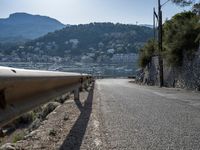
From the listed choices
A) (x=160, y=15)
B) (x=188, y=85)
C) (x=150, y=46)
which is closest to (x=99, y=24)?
(x=150, y=46)

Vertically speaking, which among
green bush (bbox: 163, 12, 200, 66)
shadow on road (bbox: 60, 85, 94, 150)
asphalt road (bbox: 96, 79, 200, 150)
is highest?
green bush (bbox: 163, 12, 200, 66)

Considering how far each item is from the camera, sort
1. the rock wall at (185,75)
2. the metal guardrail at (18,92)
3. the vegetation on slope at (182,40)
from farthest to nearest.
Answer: the vegetation on slope at (182,40) < the rock wall at (185,75) < the metal guardrail at (18,92)

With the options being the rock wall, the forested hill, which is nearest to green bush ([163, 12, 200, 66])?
the rock wall

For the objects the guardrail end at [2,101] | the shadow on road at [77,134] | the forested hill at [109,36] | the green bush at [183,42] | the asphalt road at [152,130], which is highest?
the forested hill at [109,36]

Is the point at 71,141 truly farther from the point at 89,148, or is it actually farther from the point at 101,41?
the point at 101,41

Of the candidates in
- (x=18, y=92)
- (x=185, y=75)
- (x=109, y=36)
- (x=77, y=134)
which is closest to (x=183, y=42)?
(x=185, y=75)

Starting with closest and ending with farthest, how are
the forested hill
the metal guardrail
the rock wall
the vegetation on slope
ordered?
the metal guardrail → the rock wall → the vegetation on slope → the forested hill

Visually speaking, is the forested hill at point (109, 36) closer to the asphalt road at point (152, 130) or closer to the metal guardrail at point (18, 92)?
the asphalt road at point (152, 130)

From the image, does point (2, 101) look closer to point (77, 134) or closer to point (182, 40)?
point (77, 134)

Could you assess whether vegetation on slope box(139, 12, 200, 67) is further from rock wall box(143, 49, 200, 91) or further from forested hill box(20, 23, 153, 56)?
Result: forested hill box(20, 23, 153, 56)

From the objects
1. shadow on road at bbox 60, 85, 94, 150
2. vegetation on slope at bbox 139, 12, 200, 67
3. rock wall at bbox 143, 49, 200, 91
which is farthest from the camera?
vegetation on slope at bbox 139, 12, 200, 67

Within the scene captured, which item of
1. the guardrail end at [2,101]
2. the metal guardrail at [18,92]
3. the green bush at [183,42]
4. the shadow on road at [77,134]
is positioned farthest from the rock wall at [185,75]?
the guardrail end at [2,101]

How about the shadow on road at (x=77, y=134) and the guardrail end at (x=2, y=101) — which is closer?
the guardrail end at (x=2, y=101)

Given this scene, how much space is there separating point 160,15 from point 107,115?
1156 inches
